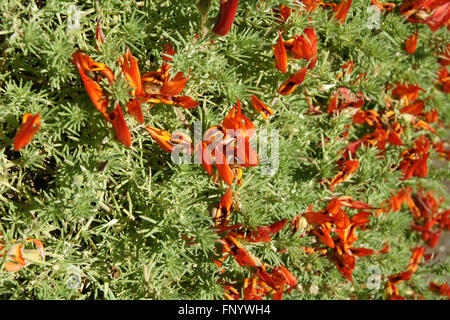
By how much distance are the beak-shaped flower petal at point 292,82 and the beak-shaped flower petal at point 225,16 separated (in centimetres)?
31

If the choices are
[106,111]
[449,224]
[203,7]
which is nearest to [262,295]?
[106,111]

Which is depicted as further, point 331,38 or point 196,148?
point 331,38

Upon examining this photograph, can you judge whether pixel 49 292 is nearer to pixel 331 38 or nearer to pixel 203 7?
pixel 203 7

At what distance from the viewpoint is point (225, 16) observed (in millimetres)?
1187

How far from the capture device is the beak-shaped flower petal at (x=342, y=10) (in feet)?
5.05

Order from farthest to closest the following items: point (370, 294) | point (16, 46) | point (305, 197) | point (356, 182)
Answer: point (370, 294), point (356, 182), point (305, 197), point (16, 46)

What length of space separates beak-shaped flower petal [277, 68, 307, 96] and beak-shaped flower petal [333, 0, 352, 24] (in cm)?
33

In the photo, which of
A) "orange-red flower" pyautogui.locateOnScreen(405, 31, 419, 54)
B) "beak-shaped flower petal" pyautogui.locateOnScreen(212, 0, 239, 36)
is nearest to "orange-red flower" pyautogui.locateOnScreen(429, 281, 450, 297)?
"orange-red flower" pyautogui.locateOnScreen(405, 31, 419, 54)

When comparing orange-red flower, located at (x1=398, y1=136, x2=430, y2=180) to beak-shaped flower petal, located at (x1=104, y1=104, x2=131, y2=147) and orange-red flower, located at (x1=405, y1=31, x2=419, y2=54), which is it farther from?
beak-shaped flower petal, located at (x1=104, y1=104, x2=131, y2=147)

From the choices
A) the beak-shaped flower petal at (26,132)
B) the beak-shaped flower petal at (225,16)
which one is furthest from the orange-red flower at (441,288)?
the beak-shaped flower petal at (26,132)

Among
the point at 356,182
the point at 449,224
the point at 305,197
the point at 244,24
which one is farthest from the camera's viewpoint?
the point at 449,224

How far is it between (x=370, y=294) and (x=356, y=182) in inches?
21.9

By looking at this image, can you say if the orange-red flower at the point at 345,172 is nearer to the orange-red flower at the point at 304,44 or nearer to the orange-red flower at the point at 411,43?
the orange-red flower at the point at 304,44

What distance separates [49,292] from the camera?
121 cm
